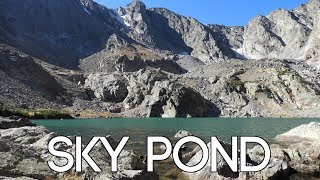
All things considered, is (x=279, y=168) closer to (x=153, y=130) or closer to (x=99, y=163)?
(x=99, y=163)

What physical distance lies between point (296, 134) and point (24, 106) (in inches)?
5888

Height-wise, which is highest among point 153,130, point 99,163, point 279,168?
point 153,130

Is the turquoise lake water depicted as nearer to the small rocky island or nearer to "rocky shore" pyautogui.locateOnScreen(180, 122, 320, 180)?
"rocky shore" pyautogui.locateOnScreen(180, 122, 320, 180)

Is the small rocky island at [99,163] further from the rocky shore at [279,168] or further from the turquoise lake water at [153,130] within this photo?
the turquoise lake water at [153,130]

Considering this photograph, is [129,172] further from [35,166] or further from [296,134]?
[296,134]

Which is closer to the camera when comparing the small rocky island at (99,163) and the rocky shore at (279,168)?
the small rocky island at (99,163)

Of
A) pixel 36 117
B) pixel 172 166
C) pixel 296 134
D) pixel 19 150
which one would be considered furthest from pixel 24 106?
pixel 19 150

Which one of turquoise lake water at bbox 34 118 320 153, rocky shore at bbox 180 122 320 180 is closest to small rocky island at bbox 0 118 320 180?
rocky shore at bbox 180 122 320 180

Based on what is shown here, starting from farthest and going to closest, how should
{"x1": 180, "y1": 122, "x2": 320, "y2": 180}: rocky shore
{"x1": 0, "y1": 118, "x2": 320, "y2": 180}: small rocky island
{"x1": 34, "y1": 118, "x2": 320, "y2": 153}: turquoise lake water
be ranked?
{"x1": 34, "y1": 118, "x2": 320, "y2": 153}: turquoise lake water
{"x1": 180, "y1": 122, "x2": 320, "y2": 180}: rocky shore
{"x1": 0, "y1": 118, "x2": 320, "y2": 180}: small rocky island

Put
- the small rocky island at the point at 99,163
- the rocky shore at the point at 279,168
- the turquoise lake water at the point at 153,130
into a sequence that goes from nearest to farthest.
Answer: the small rocky island at the point at 99,163
the rocky shore at the point at 279,168
the turquoise lake water at the point at 153,130

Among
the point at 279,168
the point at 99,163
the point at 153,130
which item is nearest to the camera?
the point at 99,163

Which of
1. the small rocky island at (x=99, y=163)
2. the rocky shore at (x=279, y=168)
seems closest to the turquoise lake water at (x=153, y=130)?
the rocky shore at (x=279, y=168)

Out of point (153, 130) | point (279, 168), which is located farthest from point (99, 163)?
point (153, 130)

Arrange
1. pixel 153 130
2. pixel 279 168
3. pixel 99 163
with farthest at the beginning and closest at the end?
pixel 153 130 → pixel 279 168 → pixel 99 163
